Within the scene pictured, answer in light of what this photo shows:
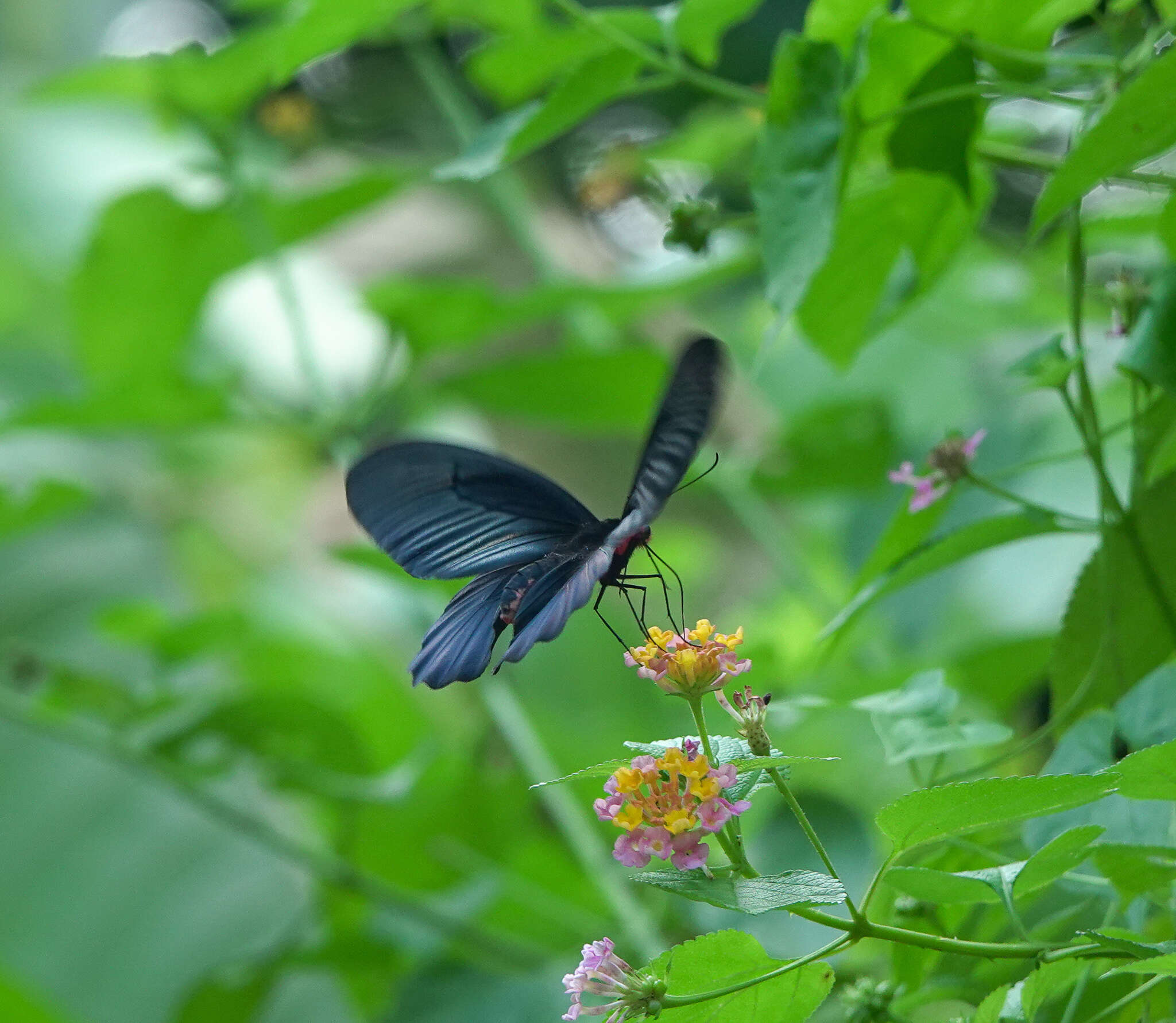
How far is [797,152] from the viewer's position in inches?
21.3

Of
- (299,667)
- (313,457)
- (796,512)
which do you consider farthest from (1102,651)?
(313,457)

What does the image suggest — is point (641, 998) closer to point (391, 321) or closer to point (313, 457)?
point (391, 321)

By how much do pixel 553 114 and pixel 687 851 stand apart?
36 centimetres

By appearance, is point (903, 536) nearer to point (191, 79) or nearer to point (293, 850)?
point (293, 850)

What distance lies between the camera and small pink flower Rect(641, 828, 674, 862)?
0.36 meters

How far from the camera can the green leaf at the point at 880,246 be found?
24.3 inches

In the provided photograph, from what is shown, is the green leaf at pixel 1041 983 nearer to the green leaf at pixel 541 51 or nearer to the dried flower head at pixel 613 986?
the dried flower head at pixel 613 986

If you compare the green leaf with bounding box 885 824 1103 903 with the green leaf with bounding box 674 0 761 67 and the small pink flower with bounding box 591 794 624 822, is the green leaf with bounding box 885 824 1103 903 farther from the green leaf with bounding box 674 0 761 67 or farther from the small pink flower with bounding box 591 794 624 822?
the green leaf with bounding box 674 0 761 67

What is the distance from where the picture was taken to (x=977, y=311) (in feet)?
3.78

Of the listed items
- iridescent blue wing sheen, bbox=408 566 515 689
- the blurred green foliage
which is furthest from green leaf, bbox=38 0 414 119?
iridescent blue wing sheen, bbox=408 566 515 689

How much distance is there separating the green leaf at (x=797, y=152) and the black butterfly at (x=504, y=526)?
104 mm

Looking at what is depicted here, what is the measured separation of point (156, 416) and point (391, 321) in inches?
7.8

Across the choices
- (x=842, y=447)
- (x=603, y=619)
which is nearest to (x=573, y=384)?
(x=842, y=447)

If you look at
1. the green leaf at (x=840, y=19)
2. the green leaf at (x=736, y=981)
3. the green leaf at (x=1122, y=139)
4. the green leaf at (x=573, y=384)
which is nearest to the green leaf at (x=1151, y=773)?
the green leaf at (x=736, y=981)
